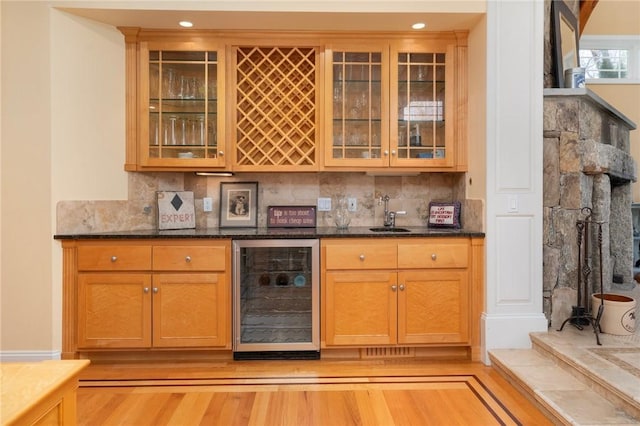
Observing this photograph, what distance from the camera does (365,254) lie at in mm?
2723

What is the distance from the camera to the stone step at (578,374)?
190cm

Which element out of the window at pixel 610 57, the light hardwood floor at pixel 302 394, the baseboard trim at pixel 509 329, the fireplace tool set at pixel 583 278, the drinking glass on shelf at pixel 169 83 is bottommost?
the light hardwood floor at pixel 302 394

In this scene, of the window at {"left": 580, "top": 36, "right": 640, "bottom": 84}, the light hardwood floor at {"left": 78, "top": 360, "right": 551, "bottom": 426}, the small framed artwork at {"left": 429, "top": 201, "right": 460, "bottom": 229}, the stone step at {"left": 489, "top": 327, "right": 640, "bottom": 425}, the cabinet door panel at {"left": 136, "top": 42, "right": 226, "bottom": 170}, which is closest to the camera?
the stone step at {"left": 489, "top": 327, "right": 640, "bottom": 425}

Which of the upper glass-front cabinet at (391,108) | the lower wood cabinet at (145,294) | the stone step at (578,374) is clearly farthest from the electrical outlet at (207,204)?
the stone step at (578,374)

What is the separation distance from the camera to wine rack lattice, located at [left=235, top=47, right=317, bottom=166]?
119 inches

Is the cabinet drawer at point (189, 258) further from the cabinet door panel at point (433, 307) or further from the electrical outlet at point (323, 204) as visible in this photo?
the cabinet door panel at point (433, 307)

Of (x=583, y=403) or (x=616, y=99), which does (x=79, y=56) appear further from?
(x=616, y=99)

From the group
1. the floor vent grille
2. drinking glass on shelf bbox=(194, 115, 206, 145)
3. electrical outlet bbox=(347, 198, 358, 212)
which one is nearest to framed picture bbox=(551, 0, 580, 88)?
electrical outlet bbox=(347, 198, 358, 212)

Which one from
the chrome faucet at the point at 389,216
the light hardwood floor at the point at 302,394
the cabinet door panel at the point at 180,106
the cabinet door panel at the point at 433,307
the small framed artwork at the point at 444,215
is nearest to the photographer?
the light hardwood floor at the point at 302,394

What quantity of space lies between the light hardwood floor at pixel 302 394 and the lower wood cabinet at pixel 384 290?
21 centimetres

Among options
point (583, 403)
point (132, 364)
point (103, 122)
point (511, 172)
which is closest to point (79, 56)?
point (103, 122)

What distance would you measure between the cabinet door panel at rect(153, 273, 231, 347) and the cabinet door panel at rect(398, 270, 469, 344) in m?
1.22

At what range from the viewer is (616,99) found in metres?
5.04

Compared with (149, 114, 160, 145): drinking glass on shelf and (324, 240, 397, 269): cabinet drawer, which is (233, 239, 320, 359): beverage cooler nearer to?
(324, 240, 397, 269): cabinet drawer
